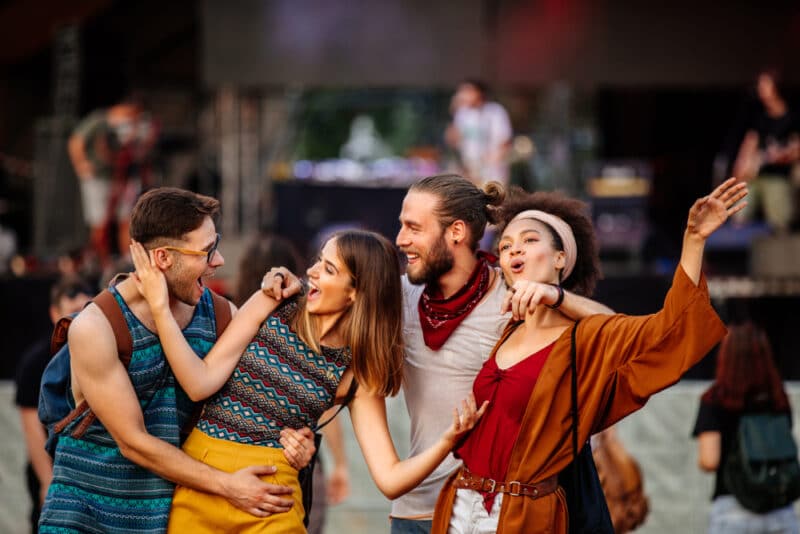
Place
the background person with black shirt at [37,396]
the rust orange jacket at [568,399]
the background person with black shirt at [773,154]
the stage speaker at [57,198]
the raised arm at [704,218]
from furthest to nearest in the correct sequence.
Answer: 1. the background person with black shirt at [773,154]
2. the stage speaker at [57,198]
3. the background person with black shirt at [37,396]
4. the rust orange jacket at [568,399]
5. the raised arm at [704,218]

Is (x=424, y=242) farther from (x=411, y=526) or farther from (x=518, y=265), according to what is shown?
(x=411, y=526)

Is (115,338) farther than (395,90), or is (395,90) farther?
(395,90)

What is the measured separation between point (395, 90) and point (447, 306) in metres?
10.7

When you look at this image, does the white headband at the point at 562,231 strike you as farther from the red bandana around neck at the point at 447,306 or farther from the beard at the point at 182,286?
the beard at the point at 182,286

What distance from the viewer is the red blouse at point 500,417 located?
339 centimetres

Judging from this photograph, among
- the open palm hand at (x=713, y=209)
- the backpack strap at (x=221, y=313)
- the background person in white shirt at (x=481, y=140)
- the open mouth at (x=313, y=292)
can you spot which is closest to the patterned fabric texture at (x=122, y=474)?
the backpack strap at (x=221, y=313)

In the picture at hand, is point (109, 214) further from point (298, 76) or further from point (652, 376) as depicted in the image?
point (652, 376)

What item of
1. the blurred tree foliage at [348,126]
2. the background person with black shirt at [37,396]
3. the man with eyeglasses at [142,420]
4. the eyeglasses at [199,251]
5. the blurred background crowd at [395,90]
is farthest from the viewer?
the blurred tree foliage at [348,126]

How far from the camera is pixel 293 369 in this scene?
357 cm

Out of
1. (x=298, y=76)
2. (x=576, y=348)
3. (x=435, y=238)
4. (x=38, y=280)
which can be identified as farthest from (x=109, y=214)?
(x=576, y=348)

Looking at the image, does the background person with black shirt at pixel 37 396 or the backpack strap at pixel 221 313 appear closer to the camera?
the backpack strap at pixel 221 313

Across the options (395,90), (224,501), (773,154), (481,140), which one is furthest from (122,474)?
(395,90)

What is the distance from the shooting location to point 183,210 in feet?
11.6

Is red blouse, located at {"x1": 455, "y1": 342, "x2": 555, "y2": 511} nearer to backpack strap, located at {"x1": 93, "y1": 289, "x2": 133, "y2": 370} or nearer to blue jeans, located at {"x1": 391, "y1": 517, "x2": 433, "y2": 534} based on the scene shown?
blue jeans, located at {"x1": 391, "y1": 517, "x2": 433, "y2": 534}
